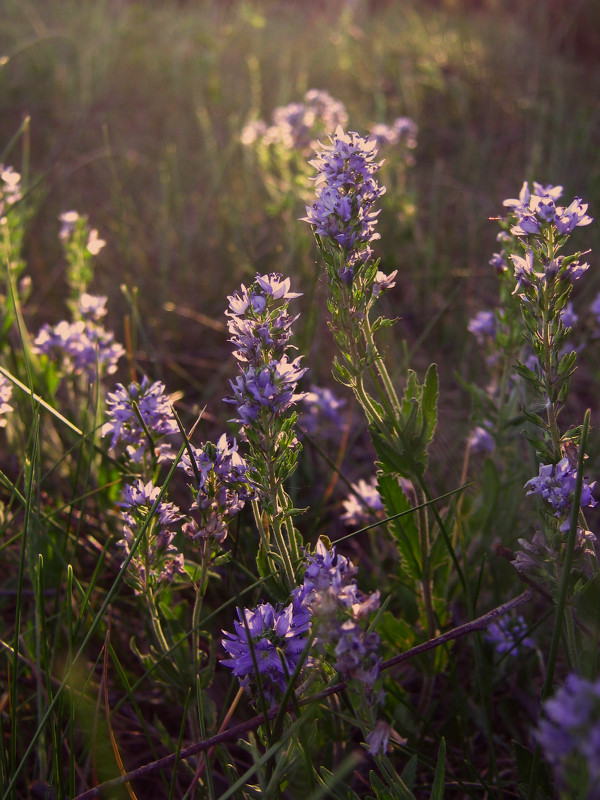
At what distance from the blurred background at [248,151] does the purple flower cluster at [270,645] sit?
136cm

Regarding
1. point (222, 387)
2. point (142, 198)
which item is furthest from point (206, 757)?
point (142, 198)

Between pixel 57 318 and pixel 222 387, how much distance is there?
1.13 meters

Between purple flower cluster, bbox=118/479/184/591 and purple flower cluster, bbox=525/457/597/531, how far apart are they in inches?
30.2

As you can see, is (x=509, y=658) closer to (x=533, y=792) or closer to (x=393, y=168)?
(x=533, y=792)

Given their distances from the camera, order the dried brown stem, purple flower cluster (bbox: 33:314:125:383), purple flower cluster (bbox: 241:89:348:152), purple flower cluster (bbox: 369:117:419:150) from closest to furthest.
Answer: the dried brown stem, purple flower cluster (bbox: 33:314:125:383), purple flower cluster (bbox: 241:89:348:152), purple flower cluster (bbox: 369:117:419:150)

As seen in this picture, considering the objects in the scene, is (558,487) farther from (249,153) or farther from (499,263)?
(249,153)

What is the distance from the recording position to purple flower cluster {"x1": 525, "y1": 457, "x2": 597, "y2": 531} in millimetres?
1371

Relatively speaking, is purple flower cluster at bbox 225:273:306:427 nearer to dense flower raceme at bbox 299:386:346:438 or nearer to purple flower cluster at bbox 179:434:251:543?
purple flower cluster at bbox 179:434:251:543

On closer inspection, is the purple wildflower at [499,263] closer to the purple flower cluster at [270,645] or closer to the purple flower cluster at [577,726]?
the purple flower cluster at [270,645]

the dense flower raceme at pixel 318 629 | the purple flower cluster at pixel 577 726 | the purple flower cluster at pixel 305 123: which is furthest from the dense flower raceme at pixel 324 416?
the purple flower cluster at pixel 577 726

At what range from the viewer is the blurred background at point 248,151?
3.73m

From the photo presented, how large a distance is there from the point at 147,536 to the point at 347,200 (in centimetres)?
84

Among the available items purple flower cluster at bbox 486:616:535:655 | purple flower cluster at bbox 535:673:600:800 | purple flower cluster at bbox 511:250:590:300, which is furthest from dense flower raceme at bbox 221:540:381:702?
purple flower cluster at bbox 486:616:535:655

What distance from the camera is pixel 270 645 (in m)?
1.37
